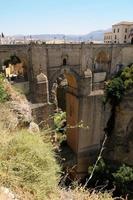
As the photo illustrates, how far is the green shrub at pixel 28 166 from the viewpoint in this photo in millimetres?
3354

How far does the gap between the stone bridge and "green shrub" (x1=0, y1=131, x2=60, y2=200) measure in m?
11.1

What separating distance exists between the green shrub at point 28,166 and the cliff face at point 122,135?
1631cm

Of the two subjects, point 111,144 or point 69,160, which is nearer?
point 69,160

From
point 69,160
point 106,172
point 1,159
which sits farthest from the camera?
point 69,160

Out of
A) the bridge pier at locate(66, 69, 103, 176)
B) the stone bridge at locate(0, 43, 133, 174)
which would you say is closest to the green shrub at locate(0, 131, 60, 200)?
the stone bridge at locate(0, 43, 133, 174)

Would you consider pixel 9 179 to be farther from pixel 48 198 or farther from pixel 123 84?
pixel 123 84

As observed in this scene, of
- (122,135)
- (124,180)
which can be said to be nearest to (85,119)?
(122,135)

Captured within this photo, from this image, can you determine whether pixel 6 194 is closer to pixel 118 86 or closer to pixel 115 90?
pixel 115 90

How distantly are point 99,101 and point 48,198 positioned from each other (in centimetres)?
1624

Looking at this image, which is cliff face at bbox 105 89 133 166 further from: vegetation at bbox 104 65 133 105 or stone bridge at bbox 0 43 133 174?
stone bridge at bbox 0 43 133 174

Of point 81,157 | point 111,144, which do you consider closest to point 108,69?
point 111,144

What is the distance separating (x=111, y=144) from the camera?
20.2m

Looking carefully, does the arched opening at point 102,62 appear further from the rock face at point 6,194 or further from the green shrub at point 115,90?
the rock face at point 6,194

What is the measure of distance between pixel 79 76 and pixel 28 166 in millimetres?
14984
